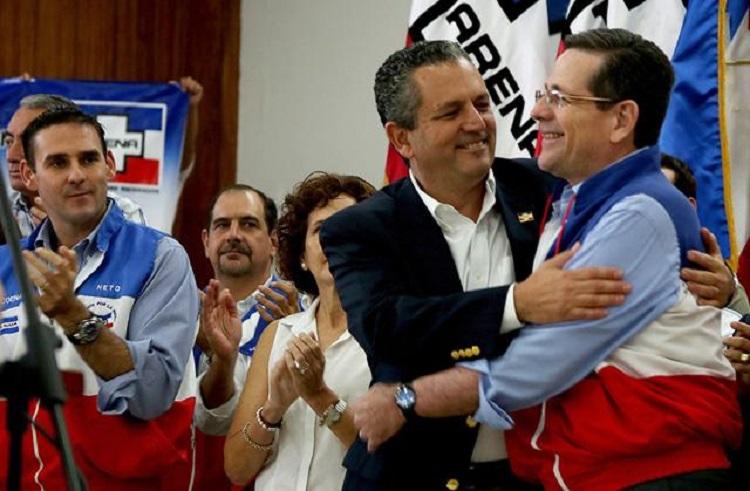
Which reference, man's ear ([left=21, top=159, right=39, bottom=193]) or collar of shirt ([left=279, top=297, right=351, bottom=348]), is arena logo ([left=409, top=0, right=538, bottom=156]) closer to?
collar of shirt ([left=279, top=297, right=351, bottom=348])

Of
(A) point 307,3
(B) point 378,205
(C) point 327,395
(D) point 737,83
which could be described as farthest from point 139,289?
(A) point 307,3

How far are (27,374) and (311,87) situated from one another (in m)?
→ 4.21

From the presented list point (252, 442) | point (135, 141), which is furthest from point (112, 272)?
point (135, 141)

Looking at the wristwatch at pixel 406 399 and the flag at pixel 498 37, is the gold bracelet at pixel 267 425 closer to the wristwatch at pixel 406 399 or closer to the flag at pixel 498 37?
the wristwatch at pixel 406 399

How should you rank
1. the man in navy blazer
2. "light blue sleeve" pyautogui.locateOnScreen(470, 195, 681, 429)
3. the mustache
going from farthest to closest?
the mustache → the man in navy blazer → "light blue sleeve" pyautogui.locateOnScreen(470, 195, 681, 429)

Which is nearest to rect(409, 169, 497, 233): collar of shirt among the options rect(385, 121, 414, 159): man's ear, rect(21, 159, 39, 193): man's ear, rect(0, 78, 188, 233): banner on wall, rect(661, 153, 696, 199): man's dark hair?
rect(385, 121, 414, 159): man's ear

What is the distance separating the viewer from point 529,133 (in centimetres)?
381

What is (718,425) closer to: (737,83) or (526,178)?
(526,178)

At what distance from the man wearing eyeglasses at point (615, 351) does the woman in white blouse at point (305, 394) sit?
1.75 feet

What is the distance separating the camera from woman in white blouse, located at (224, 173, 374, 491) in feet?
9.11

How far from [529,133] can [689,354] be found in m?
1.78

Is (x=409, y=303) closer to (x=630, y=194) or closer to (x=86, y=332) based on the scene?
(x=630, y=194)

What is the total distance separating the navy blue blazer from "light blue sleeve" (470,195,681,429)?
8 cm

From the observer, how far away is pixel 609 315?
207 cm
